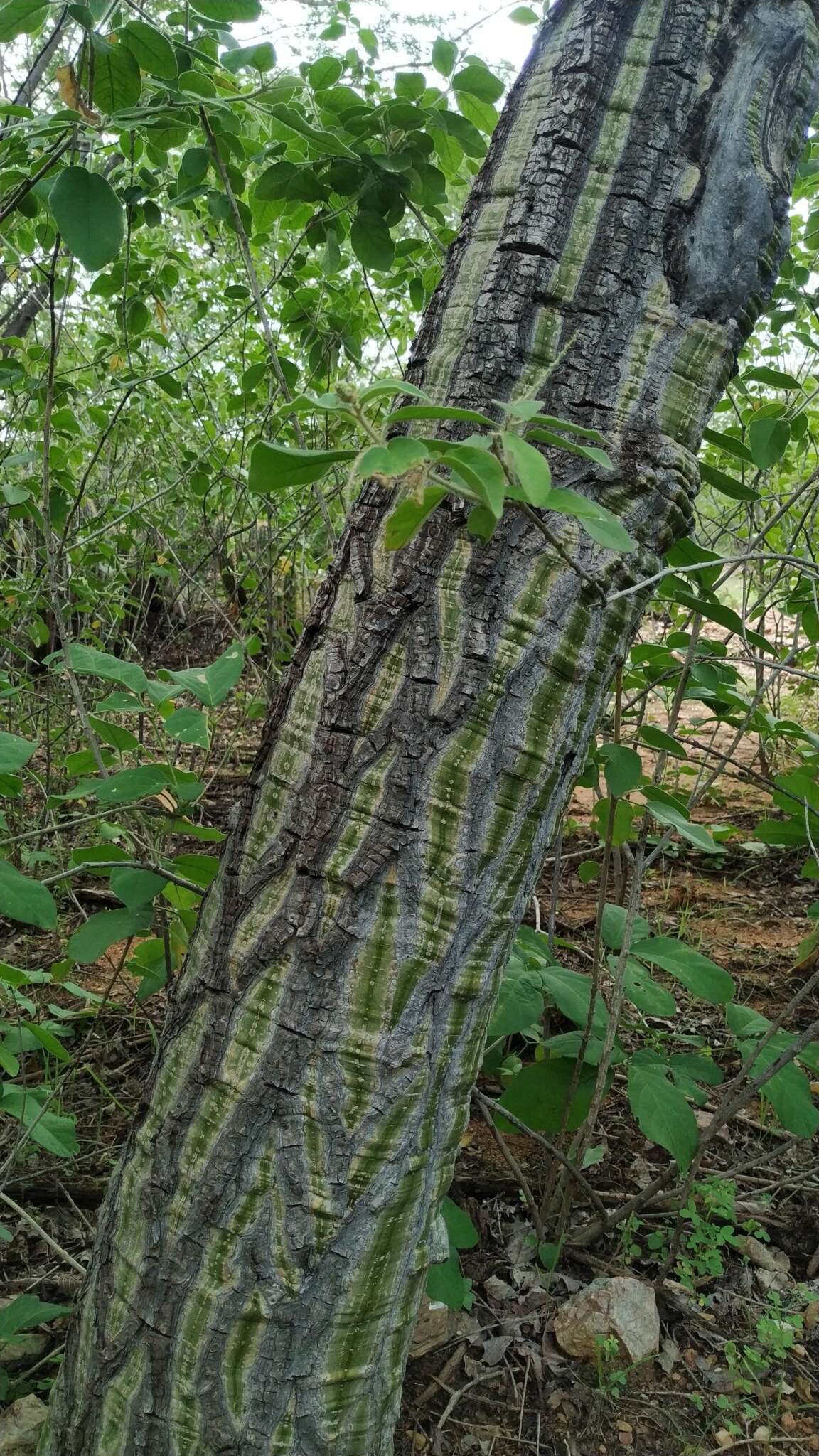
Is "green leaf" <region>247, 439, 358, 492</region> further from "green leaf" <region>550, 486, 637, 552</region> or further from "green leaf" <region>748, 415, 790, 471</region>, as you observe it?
"green leaf" <region>748, 415, 790, 471</region>

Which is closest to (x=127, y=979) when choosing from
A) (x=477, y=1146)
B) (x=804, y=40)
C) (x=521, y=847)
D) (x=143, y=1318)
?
(x=477, y=1146)

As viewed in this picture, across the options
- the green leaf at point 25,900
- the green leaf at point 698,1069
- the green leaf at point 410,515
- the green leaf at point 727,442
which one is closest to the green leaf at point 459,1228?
the green leaf at point 698,1069

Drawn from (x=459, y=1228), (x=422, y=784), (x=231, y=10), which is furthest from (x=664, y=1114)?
(x=231, y=10)

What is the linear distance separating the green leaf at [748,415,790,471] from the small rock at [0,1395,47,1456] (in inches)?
70.1

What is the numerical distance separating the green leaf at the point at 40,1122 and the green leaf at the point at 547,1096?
0.73 meters

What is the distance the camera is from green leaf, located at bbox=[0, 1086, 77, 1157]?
144 cm

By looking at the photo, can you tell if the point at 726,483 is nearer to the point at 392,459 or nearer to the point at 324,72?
the point at 392,459

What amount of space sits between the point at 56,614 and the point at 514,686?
3.88ft

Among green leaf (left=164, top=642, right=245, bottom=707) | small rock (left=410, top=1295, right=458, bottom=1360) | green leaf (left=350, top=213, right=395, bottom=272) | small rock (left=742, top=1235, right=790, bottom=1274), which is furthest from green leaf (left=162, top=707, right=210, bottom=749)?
small rock (left=742, top=1235, right=790, bottom=1274)

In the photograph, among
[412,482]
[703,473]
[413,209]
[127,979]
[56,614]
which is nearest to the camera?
[412,482]

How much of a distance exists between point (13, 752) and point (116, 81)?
0.94m

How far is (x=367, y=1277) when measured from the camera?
3.50 ft

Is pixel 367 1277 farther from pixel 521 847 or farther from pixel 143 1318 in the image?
pixel 521 847

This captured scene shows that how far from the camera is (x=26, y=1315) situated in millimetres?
1280
